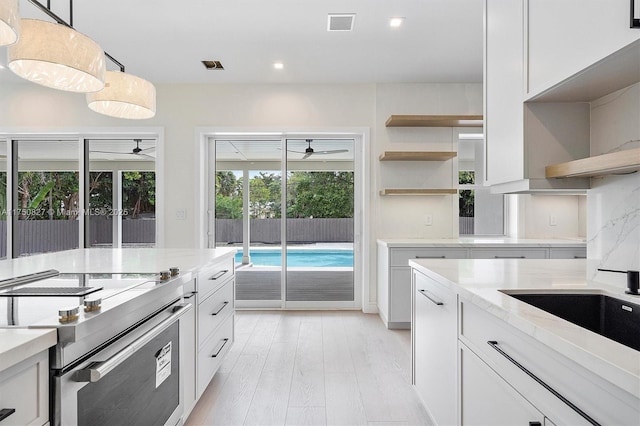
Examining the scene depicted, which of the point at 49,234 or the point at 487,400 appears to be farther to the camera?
the point at 49,234

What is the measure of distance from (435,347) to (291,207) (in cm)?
299

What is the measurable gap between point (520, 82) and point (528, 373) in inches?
46.1

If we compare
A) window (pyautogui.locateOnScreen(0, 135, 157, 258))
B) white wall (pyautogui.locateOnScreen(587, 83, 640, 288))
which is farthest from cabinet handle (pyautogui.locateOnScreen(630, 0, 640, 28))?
window (pyautogui.locateOnScreen(0, 135, 157, 258))

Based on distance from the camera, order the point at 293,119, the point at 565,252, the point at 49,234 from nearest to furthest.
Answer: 1. the point at 565,252
2. the point at 293,119
3. the point at 49,234

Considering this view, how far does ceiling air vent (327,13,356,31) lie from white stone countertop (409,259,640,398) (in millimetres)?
1885

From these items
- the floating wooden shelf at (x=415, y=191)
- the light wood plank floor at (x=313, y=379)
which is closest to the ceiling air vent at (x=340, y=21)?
the floating wooden shelf at (x=415, y=191)

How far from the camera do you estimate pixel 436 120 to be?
409cm

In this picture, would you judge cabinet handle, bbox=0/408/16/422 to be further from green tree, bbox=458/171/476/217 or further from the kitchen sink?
green tree, bbox=458/171/476/217

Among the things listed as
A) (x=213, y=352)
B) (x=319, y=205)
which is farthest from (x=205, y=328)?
(x=319, y=205)

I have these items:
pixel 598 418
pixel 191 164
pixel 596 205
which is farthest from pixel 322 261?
pixel 598 418

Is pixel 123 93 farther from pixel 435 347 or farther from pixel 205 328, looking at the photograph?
pixel 435 347

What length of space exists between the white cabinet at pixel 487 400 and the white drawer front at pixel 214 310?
1.37m

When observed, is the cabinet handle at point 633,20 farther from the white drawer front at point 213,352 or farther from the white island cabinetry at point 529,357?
the white drawer front at point 213,352

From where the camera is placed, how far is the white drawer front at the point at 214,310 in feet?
7.31
